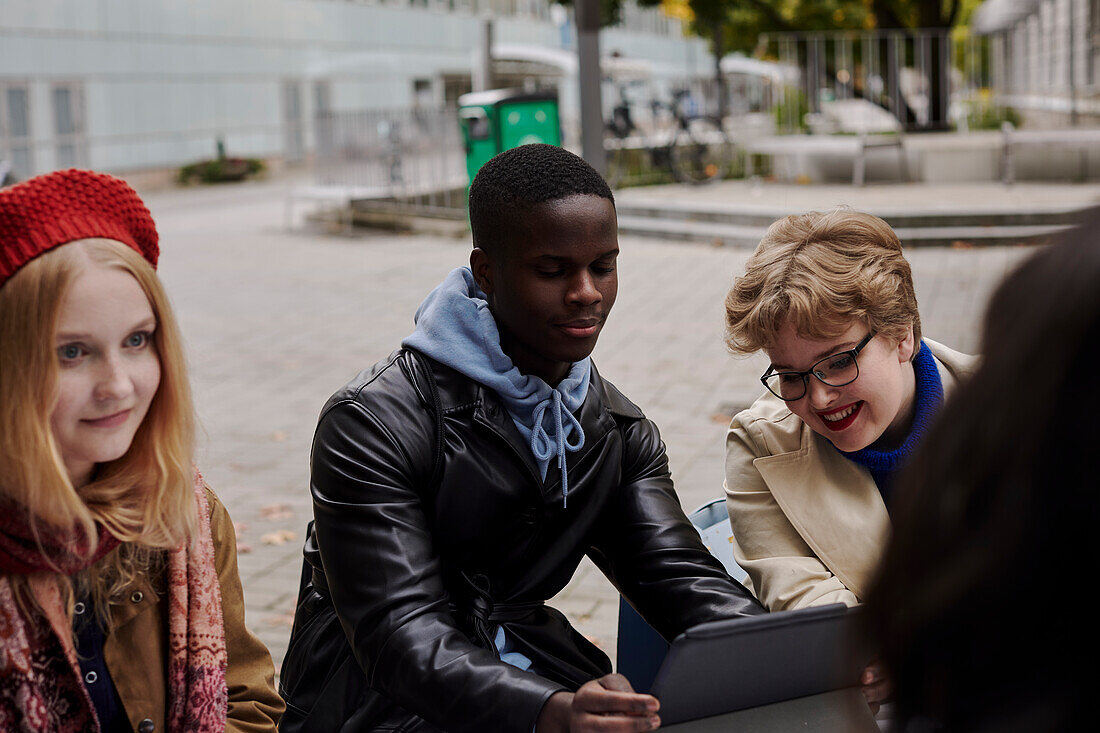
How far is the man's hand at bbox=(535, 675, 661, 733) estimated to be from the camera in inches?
62.8

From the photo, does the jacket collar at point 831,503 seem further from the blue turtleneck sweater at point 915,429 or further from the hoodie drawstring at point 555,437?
the hoodie drawstring at point 555,437

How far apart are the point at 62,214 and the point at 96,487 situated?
44cm

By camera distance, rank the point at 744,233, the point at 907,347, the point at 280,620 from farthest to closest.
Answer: the point at 744,233 < the point at 280,620 < the point at 907,347

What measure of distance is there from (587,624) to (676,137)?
46.6 feet

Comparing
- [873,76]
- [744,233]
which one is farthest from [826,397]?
[873,76]

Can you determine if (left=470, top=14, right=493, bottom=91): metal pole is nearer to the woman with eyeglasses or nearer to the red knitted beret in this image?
the woman with eyeglasses

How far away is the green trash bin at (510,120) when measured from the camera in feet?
36.1

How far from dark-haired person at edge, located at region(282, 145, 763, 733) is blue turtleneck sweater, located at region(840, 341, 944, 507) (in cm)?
37

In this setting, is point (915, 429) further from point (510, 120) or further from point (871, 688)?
point (510, 120)

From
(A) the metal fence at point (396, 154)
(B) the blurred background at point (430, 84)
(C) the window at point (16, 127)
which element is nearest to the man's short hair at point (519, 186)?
(B) the blurred background at point (430, 84)

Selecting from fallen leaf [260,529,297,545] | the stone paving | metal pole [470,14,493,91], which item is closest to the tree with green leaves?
metal pole [470,14,493,91]

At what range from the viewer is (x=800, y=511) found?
2.36 metres

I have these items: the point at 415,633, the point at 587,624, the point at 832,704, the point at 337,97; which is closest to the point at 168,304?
the point at 415,633

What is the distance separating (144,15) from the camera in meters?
25.5
